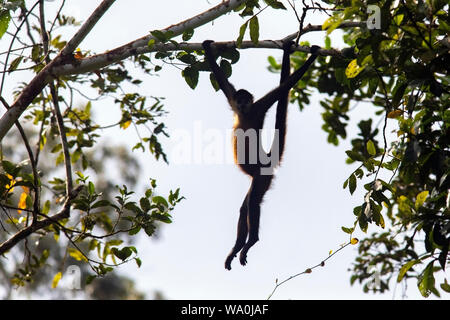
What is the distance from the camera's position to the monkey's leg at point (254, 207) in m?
5.73

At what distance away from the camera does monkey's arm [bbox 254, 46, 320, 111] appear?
5.08m

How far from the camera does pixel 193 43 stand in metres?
4.22

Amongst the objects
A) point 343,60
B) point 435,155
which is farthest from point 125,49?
point 435,155

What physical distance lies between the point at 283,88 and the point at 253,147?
1.09m

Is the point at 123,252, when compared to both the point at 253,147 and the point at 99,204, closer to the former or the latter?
the point at 99,204

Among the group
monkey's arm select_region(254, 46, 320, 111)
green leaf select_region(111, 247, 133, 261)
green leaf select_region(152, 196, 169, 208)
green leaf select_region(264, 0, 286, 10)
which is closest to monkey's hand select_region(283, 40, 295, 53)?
green leaf select_region(264, 0, 286, 10)

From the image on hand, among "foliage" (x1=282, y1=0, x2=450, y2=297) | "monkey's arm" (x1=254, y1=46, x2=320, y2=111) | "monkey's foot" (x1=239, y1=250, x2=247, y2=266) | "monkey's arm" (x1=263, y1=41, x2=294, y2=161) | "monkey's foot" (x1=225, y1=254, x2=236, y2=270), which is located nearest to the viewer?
"foliage" (x1=282, y1=0, x2=450, y2=297)

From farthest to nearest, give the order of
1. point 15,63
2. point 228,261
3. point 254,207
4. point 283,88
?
point 254,207 → point 228,261 → point 283,88 → point 15,63

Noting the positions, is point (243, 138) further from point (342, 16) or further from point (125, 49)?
→ point (342, 16)

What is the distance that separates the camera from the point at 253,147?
20.9 ft

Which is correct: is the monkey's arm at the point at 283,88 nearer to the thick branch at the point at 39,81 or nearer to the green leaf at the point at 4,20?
the thick branch at the point at 39,81

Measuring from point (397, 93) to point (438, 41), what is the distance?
399 mm

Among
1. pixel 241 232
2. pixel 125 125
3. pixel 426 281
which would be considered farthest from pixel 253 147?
pixel 426 281

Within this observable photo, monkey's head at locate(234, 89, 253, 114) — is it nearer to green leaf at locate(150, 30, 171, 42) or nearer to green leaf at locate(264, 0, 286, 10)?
green leaf at locate(264, 0, 286, 10)
